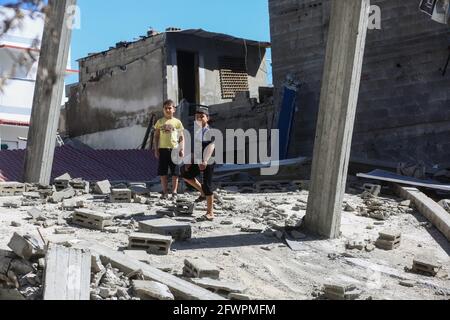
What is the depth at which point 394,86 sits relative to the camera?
1396cm

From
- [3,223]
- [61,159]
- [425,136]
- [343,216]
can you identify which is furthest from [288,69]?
[3,223]

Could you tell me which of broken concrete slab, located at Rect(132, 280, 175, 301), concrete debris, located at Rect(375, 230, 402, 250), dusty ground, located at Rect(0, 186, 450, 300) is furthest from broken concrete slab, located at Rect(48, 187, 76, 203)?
concrete debris, located at Rect(375, 230, 402, 250)

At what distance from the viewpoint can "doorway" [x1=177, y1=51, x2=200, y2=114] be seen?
20.5 meters

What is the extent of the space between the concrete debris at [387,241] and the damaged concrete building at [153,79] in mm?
11652

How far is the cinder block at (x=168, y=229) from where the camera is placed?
675 cm

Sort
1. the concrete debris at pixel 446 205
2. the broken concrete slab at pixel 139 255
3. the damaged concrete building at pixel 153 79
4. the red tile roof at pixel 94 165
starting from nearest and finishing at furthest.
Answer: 1. the broken concrete slab at pixel 139 255
2. the concrete debris at pixel 446 205
3. the red tile roof at pixel 94 165
4. the damaged concrete building at pixel 153 79

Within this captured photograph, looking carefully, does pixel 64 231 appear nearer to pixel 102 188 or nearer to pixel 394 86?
pixel 102 188

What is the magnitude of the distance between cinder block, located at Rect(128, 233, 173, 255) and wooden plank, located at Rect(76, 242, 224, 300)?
62 cm

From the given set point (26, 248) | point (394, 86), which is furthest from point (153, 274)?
point (394, 86)

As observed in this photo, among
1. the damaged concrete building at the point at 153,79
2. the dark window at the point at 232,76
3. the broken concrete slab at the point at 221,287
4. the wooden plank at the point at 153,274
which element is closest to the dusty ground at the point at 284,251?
the broken concrete slab at the point at 221,287

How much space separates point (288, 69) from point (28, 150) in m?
7.86

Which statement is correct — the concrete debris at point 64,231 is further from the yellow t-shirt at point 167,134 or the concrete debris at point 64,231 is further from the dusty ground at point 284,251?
the yellow t-shirt at point 167,134

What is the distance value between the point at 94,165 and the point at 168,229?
773cm
